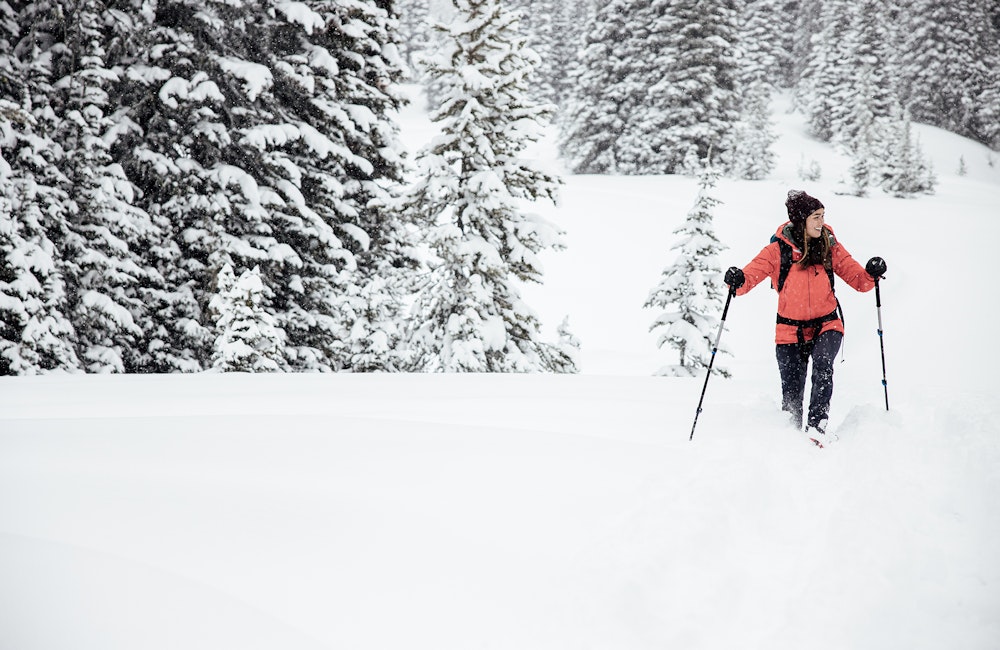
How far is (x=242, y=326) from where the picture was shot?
9.55 m

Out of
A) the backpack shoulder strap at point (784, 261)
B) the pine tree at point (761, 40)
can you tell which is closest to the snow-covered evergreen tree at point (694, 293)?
the backpack shoulder strap at point (784, 261)

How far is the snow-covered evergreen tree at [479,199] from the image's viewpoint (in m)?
9.93

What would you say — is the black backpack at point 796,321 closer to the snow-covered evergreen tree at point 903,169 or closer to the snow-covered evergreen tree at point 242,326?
the snow-covered evergreen tree at point 242,326

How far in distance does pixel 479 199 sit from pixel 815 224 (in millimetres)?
6423

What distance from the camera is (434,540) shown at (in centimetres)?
288

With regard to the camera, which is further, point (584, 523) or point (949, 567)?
point (584, 523)

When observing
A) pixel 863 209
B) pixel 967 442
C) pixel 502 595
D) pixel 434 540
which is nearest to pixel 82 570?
pixel 434 540

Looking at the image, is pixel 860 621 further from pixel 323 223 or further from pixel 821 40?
pixel 821 40

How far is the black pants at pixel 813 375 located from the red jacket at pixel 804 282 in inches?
3.5

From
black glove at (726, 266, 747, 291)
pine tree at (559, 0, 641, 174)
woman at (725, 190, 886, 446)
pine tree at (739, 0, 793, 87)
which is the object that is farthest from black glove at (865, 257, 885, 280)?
pine tree at (739, 0, 793, 87)

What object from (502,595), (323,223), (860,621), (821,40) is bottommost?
(860,621)

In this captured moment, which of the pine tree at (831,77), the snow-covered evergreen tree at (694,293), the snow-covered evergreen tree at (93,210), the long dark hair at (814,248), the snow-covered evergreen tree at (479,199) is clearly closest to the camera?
the long dark hair at (814,248)

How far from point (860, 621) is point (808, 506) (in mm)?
901

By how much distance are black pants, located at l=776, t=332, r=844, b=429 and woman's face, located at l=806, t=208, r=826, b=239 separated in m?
0.81
